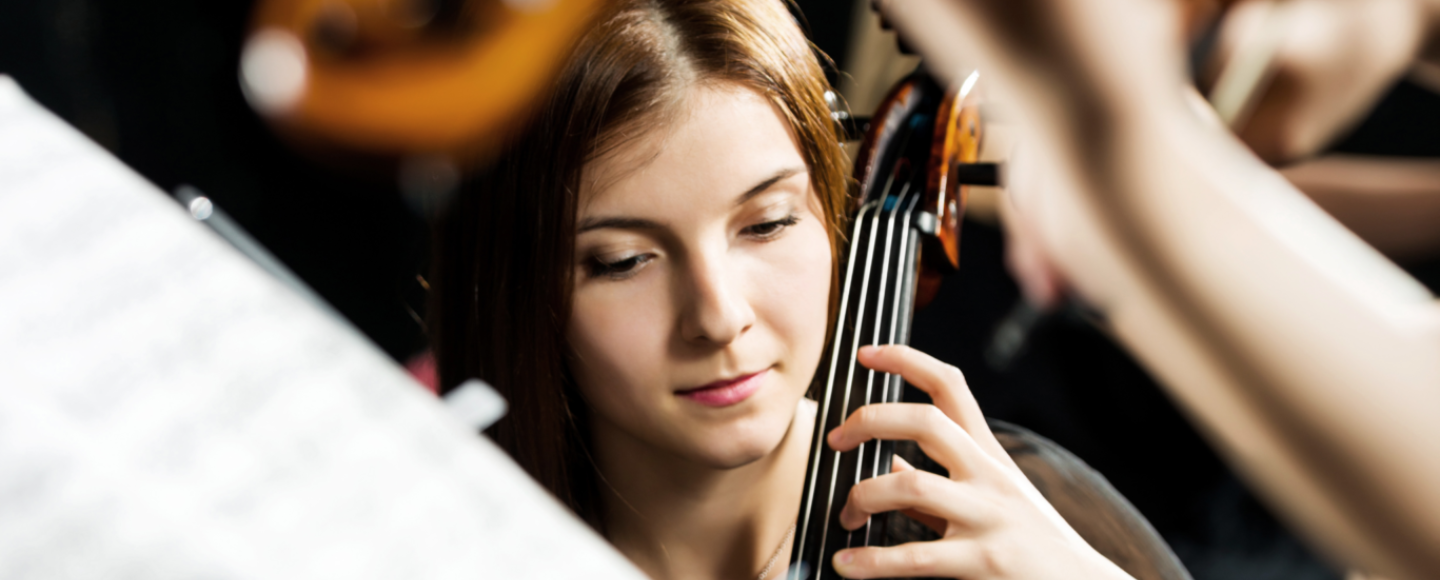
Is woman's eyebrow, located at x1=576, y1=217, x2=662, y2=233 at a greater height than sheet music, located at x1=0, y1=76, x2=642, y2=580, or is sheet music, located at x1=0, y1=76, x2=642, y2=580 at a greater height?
woman's eyebrow, located at x1=576, y1=217, x2=662, y2=233

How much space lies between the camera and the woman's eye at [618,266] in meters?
0.37

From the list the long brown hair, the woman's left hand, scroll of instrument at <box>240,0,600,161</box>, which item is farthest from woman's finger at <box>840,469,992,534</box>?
scroll of instrument at <box>240,0,600,161</box>

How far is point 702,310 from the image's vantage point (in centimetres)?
36

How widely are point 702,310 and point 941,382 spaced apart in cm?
11

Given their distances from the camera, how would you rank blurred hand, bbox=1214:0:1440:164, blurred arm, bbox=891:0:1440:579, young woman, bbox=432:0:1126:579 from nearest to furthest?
blurred arm, bbox=891:0:1440:579
blurred hand, bbox=1214:0:1440:164
young woman, bbox=432:0:1126:579

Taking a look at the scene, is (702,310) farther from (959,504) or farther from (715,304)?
(959,504)

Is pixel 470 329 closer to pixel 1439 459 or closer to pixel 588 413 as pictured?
pixel 588 413

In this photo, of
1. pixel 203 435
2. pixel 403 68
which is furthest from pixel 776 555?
pixel 403 68

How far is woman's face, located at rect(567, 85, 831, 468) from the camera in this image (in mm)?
359

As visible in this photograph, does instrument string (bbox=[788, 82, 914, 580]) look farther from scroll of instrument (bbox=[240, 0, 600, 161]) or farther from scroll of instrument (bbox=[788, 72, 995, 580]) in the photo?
scroll of instrument (bbox=[240, 0, 600, 161])

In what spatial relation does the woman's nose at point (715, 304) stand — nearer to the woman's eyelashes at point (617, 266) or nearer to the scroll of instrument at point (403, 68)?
the woman's eyelashes at point (617, 266)

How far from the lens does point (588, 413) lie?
44cm

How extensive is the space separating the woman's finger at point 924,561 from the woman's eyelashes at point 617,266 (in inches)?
6.5

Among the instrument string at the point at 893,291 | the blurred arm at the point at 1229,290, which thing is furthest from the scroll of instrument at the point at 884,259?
the blurred arm at the point at 1229,290
